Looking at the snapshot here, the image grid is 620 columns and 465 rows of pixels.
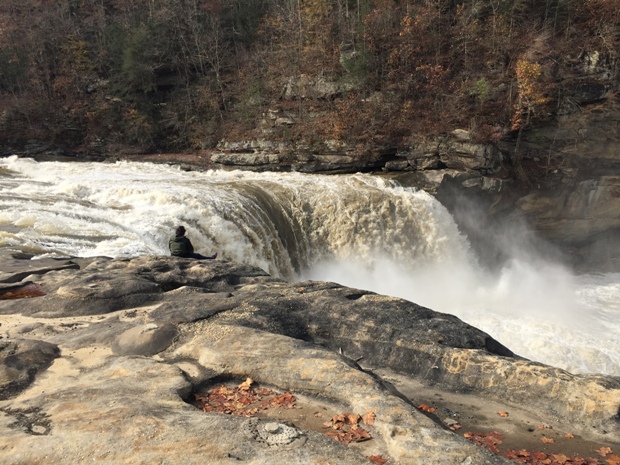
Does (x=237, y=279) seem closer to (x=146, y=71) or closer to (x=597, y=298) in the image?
(x=597, y=298)

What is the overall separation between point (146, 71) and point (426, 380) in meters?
30.3

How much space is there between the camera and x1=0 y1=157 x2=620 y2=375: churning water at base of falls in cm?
1106

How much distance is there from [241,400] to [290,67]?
2715 centimetres

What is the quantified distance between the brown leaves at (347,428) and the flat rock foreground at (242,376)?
16 mm

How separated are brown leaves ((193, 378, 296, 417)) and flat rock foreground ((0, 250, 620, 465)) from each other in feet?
0.06

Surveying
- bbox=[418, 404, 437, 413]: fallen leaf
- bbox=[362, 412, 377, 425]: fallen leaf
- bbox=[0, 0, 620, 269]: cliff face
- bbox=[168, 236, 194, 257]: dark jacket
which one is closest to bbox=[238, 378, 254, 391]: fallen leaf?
bbox=[362, 412, 377, 425]: fallen leaf

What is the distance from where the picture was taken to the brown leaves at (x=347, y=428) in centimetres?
356

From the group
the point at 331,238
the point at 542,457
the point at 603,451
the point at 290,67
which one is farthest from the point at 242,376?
the point at 290,67

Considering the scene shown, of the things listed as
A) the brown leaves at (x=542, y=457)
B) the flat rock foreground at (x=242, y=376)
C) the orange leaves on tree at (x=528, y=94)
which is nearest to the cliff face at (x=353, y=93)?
the orange leaves on tree at (x=528, y=94)

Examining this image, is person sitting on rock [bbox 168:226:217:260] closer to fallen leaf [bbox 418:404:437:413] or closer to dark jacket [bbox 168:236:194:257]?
dark jacket [bbox 168:236:194:257]

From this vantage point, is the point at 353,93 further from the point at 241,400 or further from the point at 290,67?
the point at 241,400

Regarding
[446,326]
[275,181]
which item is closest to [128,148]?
[275,181]

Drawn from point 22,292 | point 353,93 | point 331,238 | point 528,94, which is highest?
point 528,94

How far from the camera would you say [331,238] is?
16188 millimetres
